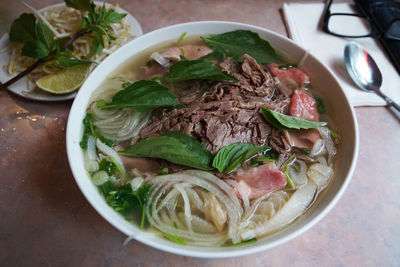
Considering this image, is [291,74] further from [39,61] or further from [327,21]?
[39,61]

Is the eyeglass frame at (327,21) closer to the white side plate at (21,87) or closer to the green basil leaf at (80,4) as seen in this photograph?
the green basil leaf at (80,4)

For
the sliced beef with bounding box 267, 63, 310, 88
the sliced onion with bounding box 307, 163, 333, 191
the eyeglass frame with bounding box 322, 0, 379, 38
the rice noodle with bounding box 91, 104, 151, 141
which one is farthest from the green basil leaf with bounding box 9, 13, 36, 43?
the eyeglass frame with bounding box 322, 0, 379, 38

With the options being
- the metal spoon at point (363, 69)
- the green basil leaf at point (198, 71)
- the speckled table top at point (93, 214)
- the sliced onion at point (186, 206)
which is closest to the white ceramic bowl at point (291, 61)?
the sliced onion at point (186, 206)

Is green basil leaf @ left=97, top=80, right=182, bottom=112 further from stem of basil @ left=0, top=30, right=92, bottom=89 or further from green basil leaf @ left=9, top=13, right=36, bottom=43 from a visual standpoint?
green basil leaf @ left=9, top=13, right=36, bottom=43

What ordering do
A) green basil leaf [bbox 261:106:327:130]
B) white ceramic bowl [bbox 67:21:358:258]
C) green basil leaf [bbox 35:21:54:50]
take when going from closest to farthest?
white ceramic bowl [bbox 67:21:358:258], green basil leaf [bbox 261:106:327:130], green basil leaf [bbox 35:21:54:50]

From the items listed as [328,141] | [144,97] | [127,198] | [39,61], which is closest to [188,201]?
[127,198]

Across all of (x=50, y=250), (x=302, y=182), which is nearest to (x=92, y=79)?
(x=50, y=250)
